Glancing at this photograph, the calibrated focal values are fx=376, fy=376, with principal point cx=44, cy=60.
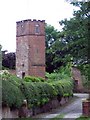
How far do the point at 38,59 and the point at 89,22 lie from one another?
40713 millimetres

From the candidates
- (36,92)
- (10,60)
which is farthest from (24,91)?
(10,60)

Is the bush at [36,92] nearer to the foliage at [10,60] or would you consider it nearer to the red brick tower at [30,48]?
the red brick tower at [30,48]

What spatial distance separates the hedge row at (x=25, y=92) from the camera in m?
17.6

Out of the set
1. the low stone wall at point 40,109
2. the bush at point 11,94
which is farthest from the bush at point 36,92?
the bush at point 11,94

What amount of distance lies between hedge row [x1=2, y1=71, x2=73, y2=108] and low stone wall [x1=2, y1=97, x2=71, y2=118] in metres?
0.32

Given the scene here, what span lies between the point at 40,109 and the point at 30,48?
32389 mm

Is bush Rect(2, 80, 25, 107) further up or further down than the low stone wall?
further up

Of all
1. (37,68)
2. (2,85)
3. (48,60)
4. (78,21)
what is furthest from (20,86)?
(48,60)

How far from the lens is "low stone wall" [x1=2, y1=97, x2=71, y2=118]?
1747cm

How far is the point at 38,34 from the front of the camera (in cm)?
5656

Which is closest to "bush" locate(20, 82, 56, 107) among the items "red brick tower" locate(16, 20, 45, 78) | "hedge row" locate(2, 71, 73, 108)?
"hedge row" locate(2, 71, 73, 108)

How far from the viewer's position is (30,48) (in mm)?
56438

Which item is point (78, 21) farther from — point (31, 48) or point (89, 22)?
point (31, 48)

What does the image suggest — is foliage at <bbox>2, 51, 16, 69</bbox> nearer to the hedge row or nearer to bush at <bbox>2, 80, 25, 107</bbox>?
the hedge row
